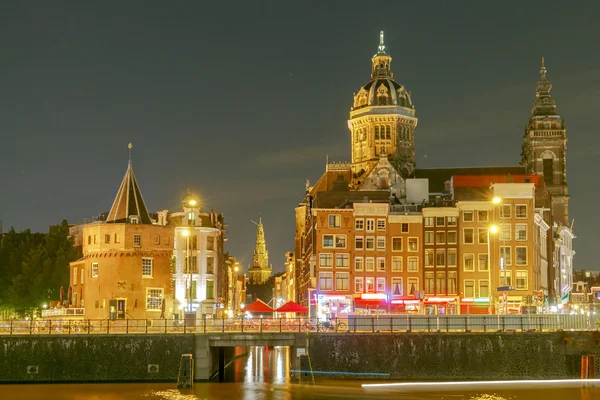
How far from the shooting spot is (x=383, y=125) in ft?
554

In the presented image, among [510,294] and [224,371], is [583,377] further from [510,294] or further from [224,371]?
[510,294]

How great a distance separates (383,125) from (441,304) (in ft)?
219

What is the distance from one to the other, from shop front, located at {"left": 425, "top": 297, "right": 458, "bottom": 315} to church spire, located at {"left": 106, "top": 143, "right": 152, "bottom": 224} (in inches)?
1181

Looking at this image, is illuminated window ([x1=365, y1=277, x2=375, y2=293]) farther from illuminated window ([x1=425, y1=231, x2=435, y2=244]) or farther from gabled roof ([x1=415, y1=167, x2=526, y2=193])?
gabled roof ([x1=415, y1=167, x2=526, y2=193])

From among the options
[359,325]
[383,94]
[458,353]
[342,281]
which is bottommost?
[458,353]

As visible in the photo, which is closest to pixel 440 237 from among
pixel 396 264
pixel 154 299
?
pixel 396 264

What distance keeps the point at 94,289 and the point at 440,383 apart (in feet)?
136

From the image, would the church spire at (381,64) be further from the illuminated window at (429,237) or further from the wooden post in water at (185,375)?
the wooden post in water at (185,375)

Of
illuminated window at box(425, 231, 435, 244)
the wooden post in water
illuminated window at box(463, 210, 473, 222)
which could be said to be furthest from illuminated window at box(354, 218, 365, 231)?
the wooden post in water

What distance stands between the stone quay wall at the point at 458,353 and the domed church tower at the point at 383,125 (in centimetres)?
9742

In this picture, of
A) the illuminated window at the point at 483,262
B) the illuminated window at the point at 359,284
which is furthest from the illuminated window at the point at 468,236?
the illuminated window at the point at 359,284

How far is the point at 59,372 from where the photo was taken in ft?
223

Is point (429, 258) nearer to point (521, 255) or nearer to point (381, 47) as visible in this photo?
point (521, 255)

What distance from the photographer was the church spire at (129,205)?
10081cm
